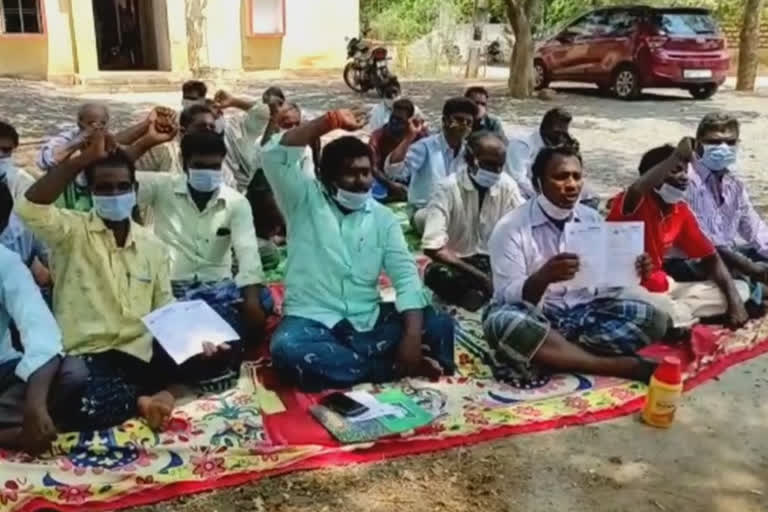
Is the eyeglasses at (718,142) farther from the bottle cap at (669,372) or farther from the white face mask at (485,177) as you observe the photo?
the bottle cap at (669,372)

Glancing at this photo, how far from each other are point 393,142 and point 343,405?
12.2ft

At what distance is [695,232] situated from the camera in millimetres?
4172

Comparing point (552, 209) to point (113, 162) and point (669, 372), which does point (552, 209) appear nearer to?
point (669, 372)

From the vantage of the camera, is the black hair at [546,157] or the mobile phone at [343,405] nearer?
the mobile phone at [343,405]

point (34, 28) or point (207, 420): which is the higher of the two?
point (34, 28)

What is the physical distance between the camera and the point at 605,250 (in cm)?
360

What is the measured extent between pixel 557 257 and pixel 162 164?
2.61 meters

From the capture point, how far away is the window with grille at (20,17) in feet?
45.9

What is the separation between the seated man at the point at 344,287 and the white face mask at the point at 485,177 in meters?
1.00

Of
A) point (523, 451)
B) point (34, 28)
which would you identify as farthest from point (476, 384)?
point (34, 28)

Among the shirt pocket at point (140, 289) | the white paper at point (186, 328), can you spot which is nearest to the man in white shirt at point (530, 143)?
the white paper at point (186, 328)

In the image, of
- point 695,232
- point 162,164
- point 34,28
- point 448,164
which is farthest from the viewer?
point 34,28

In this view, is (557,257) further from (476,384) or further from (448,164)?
(448,164)

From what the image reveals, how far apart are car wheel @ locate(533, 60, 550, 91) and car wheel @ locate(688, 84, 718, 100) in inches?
107
